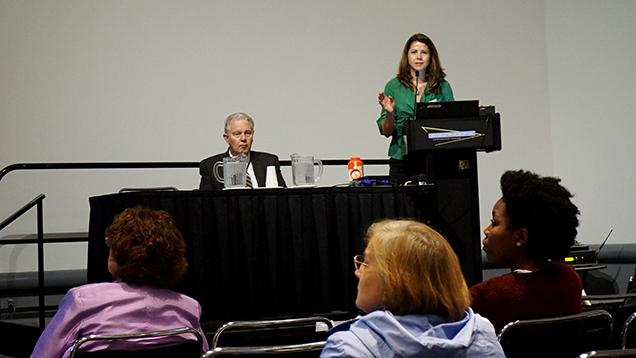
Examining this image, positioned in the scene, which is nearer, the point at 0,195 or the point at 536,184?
the point at 536,184

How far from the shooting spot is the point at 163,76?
5.16 metres

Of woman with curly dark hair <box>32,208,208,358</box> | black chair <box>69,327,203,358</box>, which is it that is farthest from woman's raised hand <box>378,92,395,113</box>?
black chair <box>69,327,203,358</box>

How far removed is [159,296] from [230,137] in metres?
1.93

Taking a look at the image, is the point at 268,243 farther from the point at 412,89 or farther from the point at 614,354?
the point at 614,354

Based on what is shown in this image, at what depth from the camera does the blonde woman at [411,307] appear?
1014 millimetres

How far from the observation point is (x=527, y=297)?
168 centimetres

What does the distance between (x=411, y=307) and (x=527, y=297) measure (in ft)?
2.37

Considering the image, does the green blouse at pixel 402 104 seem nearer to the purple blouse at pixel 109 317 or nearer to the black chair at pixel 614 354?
the purple blouse at pixel 109 317

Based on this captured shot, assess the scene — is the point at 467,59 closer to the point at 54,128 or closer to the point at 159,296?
the point at 54,128

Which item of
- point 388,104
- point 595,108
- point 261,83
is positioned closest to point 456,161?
point 388,104

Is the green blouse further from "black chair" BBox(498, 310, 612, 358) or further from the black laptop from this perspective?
"black chair" BBox(498, 310, 612, 358)

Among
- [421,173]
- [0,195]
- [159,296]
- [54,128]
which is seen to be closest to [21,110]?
[54,128]

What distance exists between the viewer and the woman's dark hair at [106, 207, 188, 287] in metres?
1.91

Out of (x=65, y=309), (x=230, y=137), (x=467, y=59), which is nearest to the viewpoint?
(x=65, y=309)
